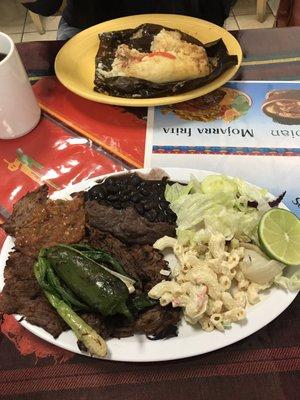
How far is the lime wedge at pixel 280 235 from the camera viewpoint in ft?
3.17

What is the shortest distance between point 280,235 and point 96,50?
1.03 metres

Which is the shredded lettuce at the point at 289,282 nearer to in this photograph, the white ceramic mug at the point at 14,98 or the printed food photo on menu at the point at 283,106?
the printed food photo on menu at the point at 283,106

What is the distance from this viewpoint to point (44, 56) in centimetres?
158

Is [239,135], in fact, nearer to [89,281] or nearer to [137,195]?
[137,195]

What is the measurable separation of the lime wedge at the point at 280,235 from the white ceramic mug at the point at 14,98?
0.82 m

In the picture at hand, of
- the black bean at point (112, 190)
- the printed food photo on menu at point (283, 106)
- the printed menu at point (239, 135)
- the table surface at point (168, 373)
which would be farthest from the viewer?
the printed food photo on menu at point (283, 106)

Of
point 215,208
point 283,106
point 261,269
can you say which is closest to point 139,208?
point 215,208

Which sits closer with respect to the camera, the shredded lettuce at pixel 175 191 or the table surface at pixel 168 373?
the table surface at pixel 168 373

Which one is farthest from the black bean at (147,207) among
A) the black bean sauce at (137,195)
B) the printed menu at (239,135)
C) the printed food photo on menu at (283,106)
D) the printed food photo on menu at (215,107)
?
the printed food photo on menu at (283,106)

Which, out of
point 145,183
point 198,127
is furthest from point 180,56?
point 145,183

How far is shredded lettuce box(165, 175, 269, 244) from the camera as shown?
3.41 feet

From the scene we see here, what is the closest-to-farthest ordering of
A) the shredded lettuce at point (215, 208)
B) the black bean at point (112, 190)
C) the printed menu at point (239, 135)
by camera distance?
the shredded lettuce at point (215, 208)
the black bean at point (112, 190)
the printed menu at point (239, 135)

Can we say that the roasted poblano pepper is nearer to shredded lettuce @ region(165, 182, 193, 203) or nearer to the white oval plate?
the white oval plate

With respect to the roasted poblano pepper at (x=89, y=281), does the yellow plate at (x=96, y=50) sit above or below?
above
